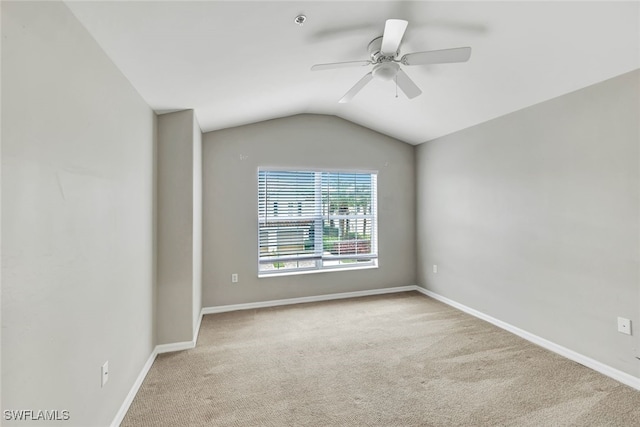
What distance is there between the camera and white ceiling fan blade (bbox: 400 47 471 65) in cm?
182

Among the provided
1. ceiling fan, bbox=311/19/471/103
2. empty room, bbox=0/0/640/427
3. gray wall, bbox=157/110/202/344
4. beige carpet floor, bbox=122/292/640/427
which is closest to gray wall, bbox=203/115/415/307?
empty room, bbox=0/0/640/427

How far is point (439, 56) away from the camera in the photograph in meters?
1.90

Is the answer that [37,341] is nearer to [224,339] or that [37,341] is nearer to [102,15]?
[102,15]

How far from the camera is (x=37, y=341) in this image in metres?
1.08

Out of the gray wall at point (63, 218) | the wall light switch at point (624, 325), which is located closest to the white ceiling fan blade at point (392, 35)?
the gray wall at point (63, 218)

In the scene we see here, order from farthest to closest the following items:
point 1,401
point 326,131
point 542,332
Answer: point 326,131 → point 542,332 → point 1,401

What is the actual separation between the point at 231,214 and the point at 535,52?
3.46 metres

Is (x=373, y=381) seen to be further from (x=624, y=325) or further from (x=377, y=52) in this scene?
(x=377, y=52)

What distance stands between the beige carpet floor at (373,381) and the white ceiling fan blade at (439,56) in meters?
2.31

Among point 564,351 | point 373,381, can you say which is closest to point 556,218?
point 564,351

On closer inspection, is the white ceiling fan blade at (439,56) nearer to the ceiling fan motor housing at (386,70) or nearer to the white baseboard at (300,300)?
the ceiling fan motor housing at (386,70)

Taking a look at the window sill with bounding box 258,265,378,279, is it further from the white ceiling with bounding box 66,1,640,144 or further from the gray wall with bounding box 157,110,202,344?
the white ceiling with bounding box 66,1,640,144

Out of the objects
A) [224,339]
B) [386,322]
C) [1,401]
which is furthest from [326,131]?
[1,401]

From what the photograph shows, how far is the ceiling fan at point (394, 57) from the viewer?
1782 mm
